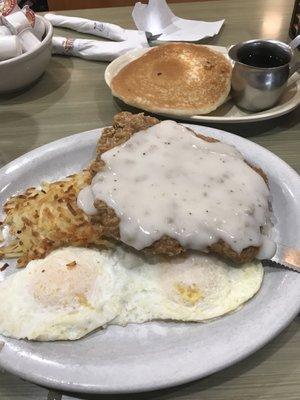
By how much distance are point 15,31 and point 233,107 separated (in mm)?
1386

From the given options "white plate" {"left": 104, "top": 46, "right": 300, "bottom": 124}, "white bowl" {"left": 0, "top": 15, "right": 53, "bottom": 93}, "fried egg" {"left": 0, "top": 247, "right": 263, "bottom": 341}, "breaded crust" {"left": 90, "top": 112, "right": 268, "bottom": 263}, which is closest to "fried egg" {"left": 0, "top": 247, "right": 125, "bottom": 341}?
"fried egg" {"left": 0, "top": 247, "right": 263, "bottom": 341}

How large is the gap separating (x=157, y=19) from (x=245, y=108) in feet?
4.07

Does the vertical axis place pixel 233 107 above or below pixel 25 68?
below

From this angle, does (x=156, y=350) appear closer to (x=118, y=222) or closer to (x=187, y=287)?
(x=187, y=287)

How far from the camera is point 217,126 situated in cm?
240

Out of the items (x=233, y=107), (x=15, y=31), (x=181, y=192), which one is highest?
(x=15, y=31)

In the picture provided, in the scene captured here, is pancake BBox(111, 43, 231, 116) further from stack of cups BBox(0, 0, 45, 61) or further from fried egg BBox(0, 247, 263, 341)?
fried egg BBox(0, 247, 263, 341)

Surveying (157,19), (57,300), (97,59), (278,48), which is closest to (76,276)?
(57,300)

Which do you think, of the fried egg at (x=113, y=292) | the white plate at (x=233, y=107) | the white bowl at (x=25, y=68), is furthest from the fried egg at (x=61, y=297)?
the white bowl at (x=25, y=68)

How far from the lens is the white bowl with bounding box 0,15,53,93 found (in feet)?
8.20

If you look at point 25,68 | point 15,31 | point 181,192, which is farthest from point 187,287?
point 15,31

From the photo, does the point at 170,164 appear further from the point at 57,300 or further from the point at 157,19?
the point at 157,19

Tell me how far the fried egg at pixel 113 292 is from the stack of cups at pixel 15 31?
1455mm

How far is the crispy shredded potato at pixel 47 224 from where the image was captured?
65.7 inches
